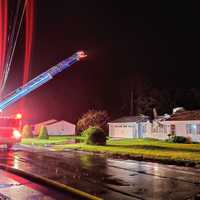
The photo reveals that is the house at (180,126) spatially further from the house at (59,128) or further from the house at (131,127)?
the house at (59,128)

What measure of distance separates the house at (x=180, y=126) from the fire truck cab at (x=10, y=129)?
65.7ft

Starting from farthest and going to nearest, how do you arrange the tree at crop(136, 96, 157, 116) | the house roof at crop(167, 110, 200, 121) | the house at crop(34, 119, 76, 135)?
1. the house at crop(34, 119, 76, 135)
2. the tree at crop(136, 96, 157, 116)
3. the house roof at crop(167, 110, 200, 121)

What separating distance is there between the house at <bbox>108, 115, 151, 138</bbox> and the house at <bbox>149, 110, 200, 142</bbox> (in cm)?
291

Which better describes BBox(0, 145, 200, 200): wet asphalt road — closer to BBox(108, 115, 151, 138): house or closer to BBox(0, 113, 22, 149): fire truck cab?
BBox(0, 113, 22, 149): fire truck cab

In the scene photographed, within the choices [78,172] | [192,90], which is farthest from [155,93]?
[78,172]

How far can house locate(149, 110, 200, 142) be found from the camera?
1645 inches

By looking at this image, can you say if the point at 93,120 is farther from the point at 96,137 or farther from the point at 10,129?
the point at 10,129

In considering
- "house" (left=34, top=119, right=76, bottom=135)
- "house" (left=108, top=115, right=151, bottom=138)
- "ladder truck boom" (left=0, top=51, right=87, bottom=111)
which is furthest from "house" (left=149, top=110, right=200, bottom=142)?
"house" (left=34, top=119, right=76, bottom=135)

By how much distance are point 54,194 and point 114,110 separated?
81.2 meters

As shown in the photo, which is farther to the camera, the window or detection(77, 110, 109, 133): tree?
detection(77, 110, 109, 133): tree

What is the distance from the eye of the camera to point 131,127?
5584cm

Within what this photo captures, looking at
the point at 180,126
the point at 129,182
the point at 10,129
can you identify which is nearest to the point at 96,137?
the point at 10,129

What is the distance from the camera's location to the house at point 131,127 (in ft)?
176

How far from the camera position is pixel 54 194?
1019 cm
